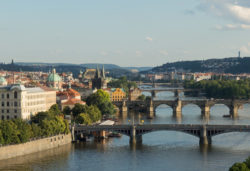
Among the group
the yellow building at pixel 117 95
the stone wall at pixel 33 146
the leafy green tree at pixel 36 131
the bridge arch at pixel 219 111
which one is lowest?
the stone wall at pixel 33 146

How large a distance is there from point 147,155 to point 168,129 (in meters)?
6.63

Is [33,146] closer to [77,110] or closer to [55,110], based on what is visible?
[55,110]

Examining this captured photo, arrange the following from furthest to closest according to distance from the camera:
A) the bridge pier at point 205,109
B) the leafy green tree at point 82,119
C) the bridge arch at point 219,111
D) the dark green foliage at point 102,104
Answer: the bridge pier at point 205,109 → the bridge arch at point 219,111 → the dark green foliage at point 102,104 → the leafy green tree at point 82,119

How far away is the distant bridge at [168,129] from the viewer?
6016cm

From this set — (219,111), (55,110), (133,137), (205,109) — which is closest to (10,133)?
(133,137)

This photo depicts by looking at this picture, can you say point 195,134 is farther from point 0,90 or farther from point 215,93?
point 215,93

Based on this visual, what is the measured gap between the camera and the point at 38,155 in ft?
179

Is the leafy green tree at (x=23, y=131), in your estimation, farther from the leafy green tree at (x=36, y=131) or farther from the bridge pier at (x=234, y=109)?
the bridge pier at (x=234, y=109)

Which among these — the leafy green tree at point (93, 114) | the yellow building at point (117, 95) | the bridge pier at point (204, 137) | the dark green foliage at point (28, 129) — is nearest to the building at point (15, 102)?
the dark green foliage at point (28, 129)

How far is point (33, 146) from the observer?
182 feet

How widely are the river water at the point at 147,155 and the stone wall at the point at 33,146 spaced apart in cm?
55

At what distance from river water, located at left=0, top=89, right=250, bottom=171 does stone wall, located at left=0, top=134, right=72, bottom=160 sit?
0.55 meters

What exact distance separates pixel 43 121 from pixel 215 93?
275ft

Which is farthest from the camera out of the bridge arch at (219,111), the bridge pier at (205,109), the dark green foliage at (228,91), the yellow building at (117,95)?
the dark green foliage at (228,91)
